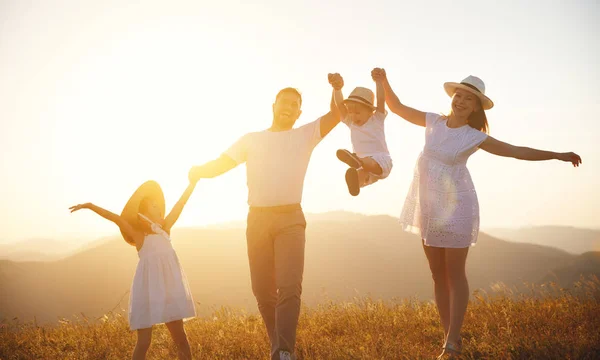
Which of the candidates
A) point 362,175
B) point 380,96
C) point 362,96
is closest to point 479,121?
point 380,96

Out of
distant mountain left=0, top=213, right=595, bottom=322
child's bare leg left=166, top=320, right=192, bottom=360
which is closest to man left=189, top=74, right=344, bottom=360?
child's bare leg left=166, top=320, right=192, bottom=360

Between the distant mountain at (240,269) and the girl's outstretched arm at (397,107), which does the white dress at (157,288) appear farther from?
the distant mountain at (240,269)

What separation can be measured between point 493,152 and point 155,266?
4158 millimetres

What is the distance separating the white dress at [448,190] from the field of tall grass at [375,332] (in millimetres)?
1296

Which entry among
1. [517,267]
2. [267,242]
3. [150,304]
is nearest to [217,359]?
[150,304]

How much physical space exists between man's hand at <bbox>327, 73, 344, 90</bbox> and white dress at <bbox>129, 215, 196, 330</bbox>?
2.71 m

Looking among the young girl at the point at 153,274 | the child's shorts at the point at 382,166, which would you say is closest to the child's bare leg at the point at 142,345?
the young girl at the point at 153,274

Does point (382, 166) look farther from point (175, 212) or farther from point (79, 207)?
point (79, 207)

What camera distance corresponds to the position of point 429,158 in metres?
5.71

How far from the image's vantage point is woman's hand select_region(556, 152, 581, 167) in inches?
195

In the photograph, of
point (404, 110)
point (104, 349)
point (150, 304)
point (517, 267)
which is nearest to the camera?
point (150, 304)

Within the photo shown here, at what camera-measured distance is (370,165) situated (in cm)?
545

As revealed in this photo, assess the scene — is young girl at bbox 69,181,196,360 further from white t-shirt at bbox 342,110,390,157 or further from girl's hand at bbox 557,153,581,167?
girl's hand at bbox 557,153,581,167

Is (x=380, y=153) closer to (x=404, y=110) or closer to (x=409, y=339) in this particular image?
(x=404, y=110)
